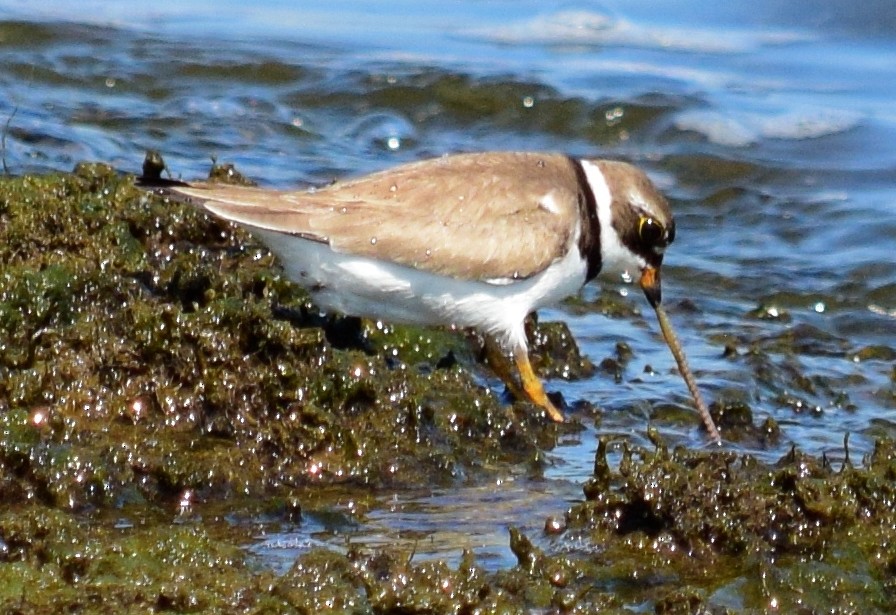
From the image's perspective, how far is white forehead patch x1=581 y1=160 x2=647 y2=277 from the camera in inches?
285

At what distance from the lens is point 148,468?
5.27 metres

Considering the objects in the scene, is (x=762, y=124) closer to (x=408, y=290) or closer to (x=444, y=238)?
(x=444, y=238)

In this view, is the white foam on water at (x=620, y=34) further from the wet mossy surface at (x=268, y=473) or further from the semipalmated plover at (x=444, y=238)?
the wet mossy surface at (x=268, y=473)

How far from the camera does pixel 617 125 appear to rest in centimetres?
1347

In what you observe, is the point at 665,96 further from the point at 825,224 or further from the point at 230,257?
the point at 230,257

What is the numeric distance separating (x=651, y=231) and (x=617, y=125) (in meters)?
6.29

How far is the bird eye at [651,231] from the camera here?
7297 mm

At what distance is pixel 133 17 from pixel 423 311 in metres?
10.2

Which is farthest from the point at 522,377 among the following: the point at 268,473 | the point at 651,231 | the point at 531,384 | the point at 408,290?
the point at 268,473

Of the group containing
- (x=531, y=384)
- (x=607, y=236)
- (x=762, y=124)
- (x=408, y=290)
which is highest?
(x=607, y=236)

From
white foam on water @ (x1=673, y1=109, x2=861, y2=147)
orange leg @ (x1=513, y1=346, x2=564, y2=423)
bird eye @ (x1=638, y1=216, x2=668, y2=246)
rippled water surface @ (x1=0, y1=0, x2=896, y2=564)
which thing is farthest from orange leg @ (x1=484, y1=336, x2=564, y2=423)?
white foam on water @ (x1=673, y1=109, x2=861, y2=147)

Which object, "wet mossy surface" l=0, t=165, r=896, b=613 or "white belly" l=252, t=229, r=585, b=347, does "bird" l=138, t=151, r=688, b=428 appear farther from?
"wet mossy surface" l=0, t=165, r=896, b=613

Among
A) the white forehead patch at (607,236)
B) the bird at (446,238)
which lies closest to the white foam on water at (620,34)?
the white forehead patch at (607,236)

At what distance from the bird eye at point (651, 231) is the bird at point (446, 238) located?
120 millimetres
